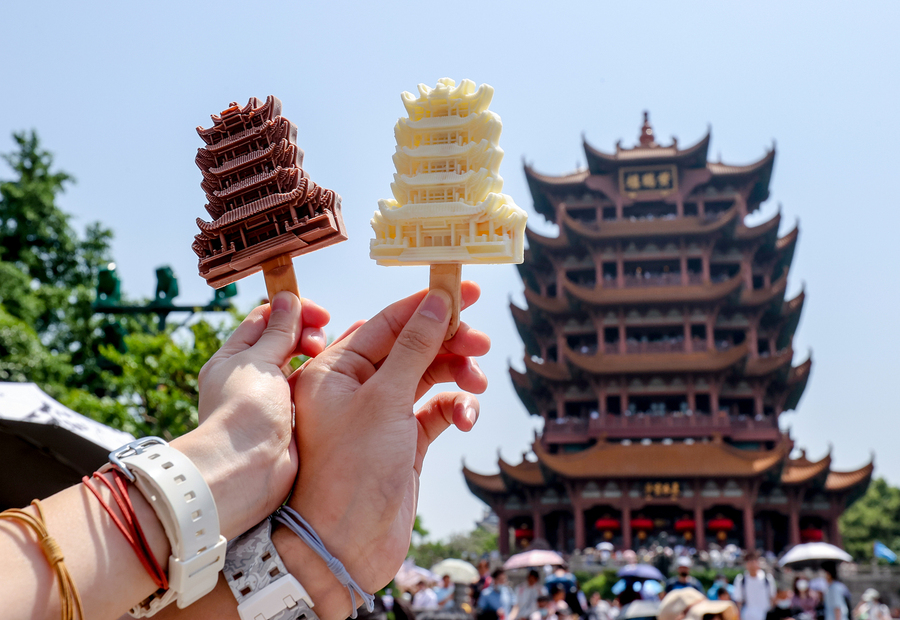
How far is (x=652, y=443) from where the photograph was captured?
78.9ft

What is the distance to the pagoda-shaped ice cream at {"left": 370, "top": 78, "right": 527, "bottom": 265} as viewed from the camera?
197 cm

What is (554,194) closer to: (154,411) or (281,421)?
(154,411)

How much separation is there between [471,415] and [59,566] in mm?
975

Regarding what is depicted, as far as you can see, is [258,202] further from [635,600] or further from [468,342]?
[635,600]

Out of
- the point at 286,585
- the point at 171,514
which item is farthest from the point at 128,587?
the point at 286,585

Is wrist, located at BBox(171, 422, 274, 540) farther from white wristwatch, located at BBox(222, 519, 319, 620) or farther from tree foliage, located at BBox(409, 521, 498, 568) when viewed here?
tree foliage, located at BBox(409, 521, 498, 568)

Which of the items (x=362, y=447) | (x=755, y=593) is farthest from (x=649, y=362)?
(x=362, y=447)

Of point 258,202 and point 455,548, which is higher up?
point 258,202

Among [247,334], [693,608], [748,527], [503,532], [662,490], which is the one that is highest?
[247,334]

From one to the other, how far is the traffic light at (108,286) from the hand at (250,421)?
1117 centimetres

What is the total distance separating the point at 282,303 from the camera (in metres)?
1.78

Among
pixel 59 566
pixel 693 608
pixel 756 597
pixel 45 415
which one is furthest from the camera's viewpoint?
pixel 756 597

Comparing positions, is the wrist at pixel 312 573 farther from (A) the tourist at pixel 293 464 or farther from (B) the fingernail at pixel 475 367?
(B) the fingernail at pixel 475 367

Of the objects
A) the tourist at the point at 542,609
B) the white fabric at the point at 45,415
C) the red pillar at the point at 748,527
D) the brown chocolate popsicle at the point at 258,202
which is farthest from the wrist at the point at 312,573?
the red pillar at the point at 748,527
